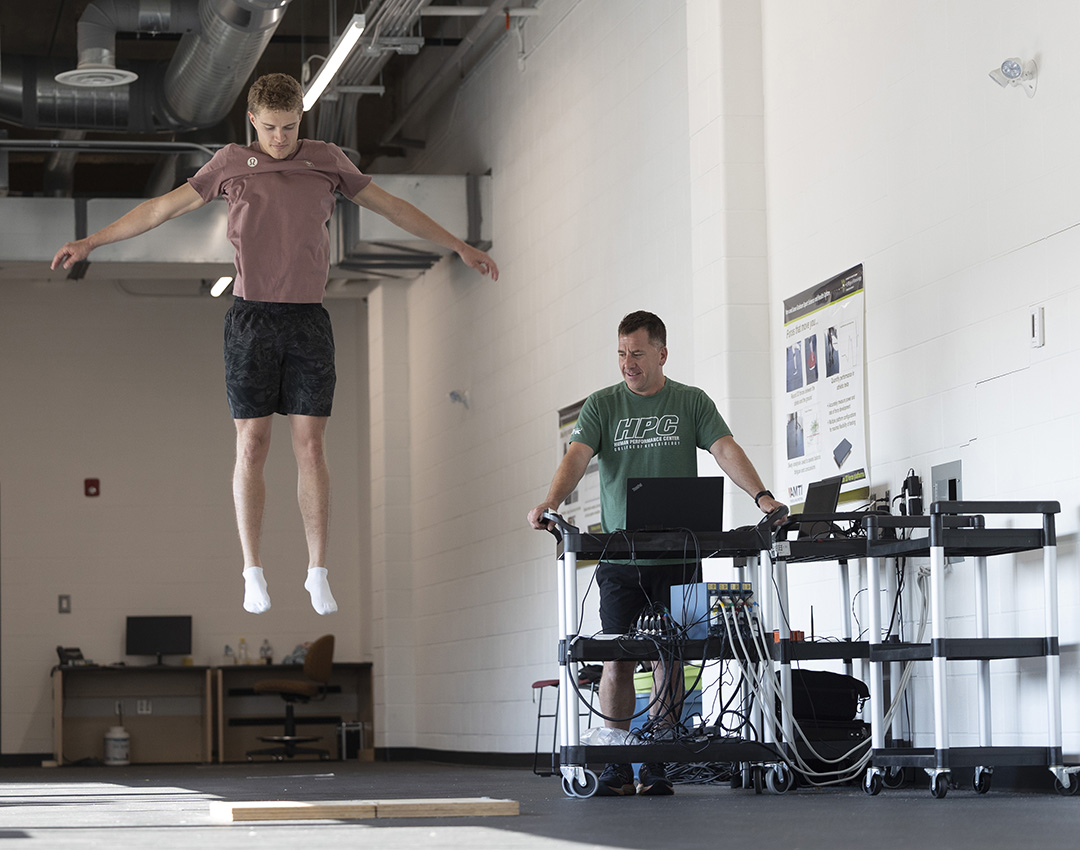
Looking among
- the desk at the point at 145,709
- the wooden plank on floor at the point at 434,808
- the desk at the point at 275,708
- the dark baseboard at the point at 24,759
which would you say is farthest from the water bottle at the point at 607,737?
the dark baseboard at the point at 24,759

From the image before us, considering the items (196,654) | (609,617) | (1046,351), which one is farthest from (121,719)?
(1046,351)

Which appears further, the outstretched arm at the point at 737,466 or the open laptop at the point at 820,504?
the open laptop at the point at 820,504

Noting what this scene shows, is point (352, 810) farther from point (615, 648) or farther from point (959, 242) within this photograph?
point (959, 242)

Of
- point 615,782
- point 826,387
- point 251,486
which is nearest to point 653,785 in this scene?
point 615,782

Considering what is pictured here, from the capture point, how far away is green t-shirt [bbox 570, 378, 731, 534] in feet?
17.2

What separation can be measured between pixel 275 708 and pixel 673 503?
354 inches

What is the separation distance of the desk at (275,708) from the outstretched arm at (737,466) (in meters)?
8.27

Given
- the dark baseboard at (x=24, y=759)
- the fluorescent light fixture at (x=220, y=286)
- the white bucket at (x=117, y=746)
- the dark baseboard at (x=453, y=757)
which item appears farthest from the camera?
the dark baseboard at (x=24, y=759)

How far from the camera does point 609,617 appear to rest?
17.0 ft

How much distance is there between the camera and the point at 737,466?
5164mm

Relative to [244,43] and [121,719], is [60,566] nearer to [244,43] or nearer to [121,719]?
[121,719]

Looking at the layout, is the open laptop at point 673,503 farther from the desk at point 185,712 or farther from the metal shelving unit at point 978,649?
the desk at point 185,712

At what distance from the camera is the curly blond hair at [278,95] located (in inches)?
177

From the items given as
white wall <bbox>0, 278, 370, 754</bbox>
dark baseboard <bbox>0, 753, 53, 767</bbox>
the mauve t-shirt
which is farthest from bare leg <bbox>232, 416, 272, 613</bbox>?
dark baseboard <bbox>0, 753, 53, 767</bbox>
